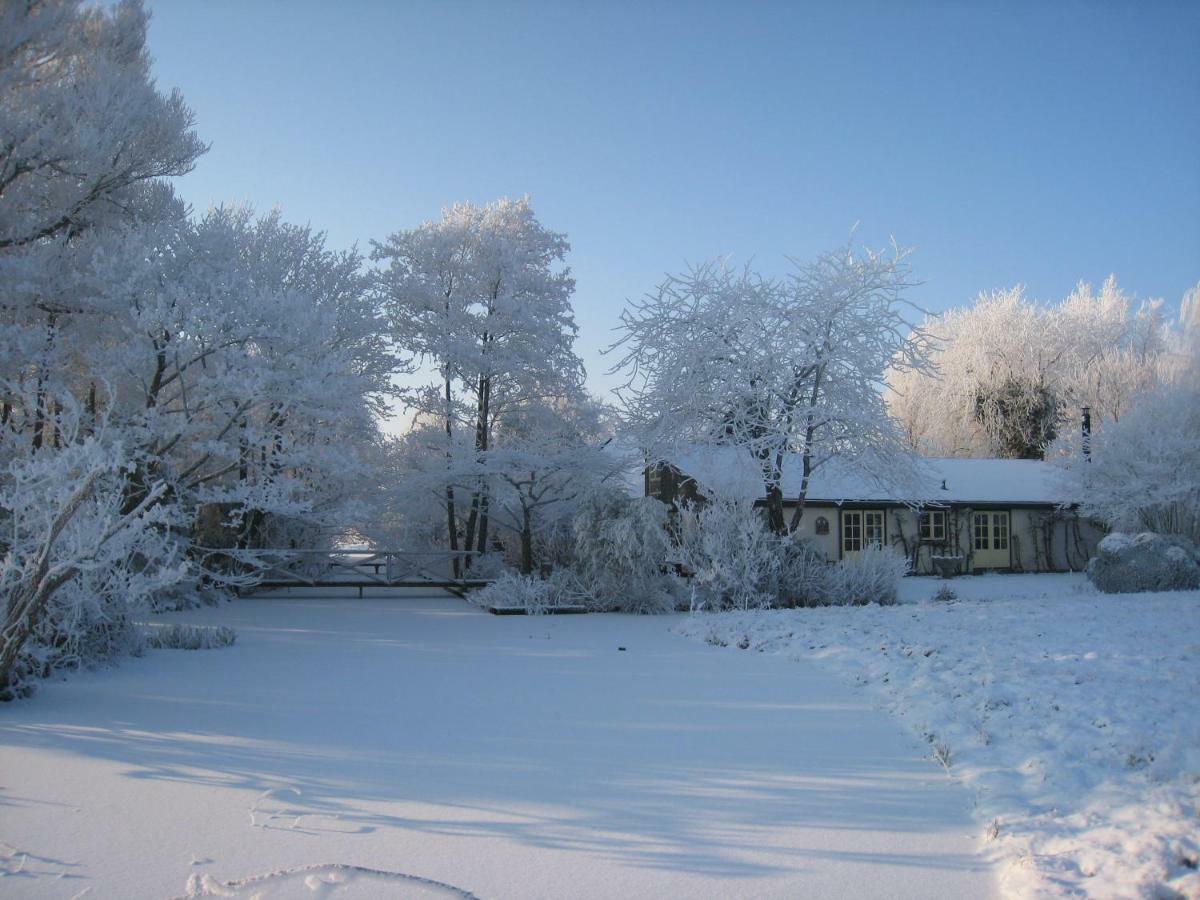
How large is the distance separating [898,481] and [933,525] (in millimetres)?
8224

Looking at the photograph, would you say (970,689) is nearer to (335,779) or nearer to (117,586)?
(335,779)

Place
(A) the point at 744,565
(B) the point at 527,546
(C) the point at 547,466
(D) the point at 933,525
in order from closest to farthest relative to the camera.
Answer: (A) the point at 744,565 < (C) the point at 547,466 < (B) the point at 527,546 < (D) the point at 933,525

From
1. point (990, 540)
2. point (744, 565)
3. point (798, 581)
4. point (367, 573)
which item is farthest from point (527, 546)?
point (990, 540)

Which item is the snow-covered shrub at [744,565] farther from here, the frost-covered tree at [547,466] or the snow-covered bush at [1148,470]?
the snow-covered bush at [1148,470]

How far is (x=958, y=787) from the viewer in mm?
5086

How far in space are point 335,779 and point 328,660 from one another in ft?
15.8

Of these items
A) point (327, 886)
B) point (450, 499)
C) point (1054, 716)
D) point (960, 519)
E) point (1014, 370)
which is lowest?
point (327, 886)

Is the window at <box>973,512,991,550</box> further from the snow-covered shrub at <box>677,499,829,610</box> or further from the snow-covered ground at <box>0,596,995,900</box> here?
the snow-covered ground at <box>0,596,995,900</box>

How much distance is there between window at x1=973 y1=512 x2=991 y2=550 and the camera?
24183 mm

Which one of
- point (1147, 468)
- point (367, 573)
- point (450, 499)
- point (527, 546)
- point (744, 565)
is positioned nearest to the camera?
point (744, 565)

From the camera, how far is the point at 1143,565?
16.6m

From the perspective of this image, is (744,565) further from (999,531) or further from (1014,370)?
(1014,370)

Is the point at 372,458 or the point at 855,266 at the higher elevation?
the point at 855,266

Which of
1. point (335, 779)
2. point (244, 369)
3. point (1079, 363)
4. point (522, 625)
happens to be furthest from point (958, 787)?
point (1079, 363)
